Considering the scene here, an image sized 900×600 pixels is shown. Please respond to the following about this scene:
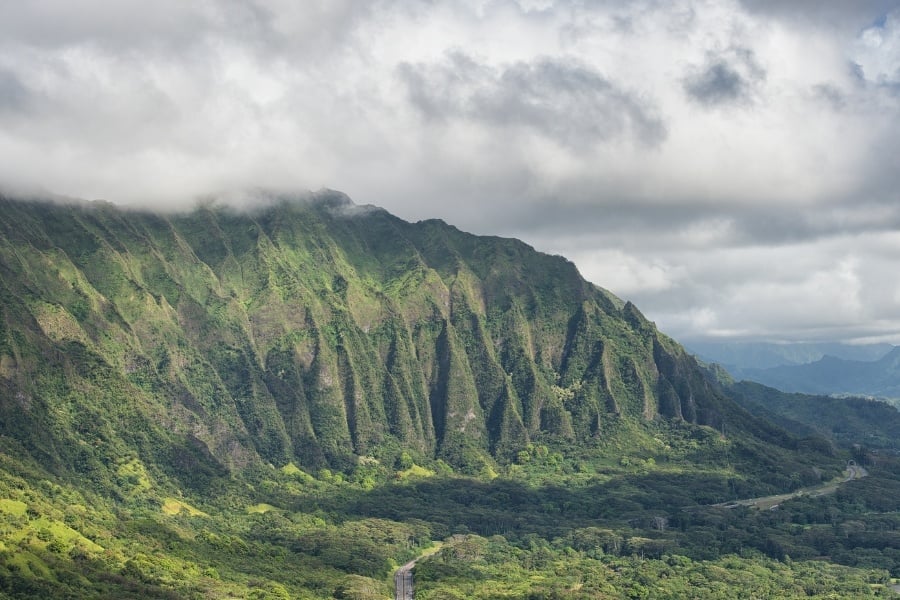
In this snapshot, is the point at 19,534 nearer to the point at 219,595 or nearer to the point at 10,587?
the point at 10,587

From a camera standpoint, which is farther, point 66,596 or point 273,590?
point 273,590

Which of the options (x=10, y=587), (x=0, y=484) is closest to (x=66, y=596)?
(x=10, y=587)

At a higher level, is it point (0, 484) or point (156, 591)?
point (0, 484)

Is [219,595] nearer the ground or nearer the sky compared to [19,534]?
nearer the ground

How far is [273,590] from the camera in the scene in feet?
647

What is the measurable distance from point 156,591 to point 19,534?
1017 inches

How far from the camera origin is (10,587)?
6314 inches

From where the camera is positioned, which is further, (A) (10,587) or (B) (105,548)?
(B) (105,548)

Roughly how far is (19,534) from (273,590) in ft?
155

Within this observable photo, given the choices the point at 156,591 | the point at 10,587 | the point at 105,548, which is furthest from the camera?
the point at 105,548

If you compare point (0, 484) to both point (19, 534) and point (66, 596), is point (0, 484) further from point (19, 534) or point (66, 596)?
point (66, 596)

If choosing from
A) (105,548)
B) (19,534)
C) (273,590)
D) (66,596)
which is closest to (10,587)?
(66,596)

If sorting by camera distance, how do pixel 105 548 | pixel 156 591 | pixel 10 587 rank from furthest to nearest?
pixel 105 548 → pixel 156 591 → pixel 10 587

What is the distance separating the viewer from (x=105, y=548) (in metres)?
196
